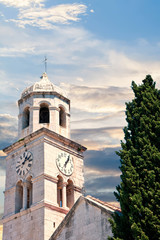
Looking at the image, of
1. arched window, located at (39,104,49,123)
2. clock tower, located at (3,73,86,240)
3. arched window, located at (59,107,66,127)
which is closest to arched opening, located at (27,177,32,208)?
clock tower, located at (3,73,86,240)

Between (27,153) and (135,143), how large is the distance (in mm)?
13219

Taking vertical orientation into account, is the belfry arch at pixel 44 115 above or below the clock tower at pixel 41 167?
above

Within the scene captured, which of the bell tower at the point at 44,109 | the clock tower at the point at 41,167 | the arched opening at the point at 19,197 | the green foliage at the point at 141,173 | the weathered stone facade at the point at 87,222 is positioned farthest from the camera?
the bell tower at the point at 44,109

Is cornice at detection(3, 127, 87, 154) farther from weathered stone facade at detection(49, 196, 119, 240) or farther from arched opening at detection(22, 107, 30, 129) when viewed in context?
weathered stone facade at detection(49, 196, 119, 240)

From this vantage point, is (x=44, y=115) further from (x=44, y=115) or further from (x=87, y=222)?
(x=87, y=222)

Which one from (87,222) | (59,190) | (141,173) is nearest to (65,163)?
(59,190)

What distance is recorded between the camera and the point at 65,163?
30.7m

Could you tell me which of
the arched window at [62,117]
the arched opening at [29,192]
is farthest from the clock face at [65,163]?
the arched window at [62,117]

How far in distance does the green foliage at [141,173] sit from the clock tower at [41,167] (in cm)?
1001

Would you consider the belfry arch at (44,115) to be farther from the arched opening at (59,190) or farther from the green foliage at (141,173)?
the green foliage at (141,173)

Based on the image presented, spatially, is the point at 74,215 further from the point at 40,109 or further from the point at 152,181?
the point at 40,109

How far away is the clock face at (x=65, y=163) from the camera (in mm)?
→ 30228

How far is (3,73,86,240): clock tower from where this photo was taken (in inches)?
1102

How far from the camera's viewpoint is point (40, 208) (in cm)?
2758
